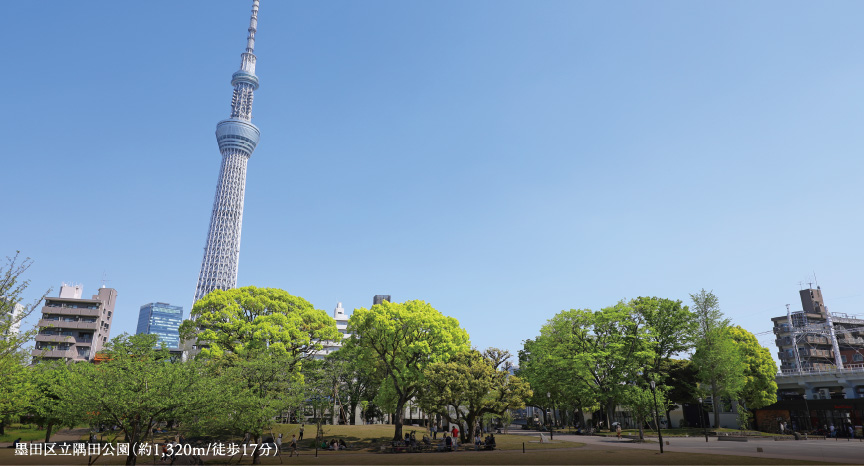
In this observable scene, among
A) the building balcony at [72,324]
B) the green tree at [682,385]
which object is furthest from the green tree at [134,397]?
the building balcony at [72,324]

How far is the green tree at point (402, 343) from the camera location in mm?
42188

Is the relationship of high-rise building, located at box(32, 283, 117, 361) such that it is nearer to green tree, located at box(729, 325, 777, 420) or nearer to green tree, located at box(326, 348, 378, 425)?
green tree, located at box(326, 348, 378, 425)

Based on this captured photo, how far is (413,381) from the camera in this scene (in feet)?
139

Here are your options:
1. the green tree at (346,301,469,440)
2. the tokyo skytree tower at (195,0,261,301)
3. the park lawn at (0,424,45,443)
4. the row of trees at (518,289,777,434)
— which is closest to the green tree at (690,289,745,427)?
the row of trees at (518,289,777,434)

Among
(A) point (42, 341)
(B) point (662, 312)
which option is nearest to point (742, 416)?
(B) point (662, 312)

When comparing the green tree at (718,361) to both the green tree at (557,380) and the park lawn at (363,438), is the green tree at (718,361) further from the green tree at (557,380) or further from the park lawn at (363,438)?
the park lawn at (363,438)

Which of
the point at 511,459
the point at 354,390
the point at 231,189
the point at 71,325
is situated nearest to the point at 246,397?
the point at 511,459

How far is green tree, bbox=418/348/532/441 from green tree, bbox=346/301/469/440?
2.50 m

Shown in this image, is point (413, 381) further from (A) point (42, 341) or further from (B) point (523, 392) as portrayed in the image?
(A) point (42, 341)

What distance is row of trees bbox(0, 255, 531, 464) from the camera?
21.9 meters

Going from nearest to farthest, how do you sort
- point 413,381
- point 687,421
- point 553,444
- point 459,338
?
point 553,444
point 413,381
point 459,338
point 687,421

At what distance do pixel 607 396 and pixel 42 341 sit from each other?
9322cm

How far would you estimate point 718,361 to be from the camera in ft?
171

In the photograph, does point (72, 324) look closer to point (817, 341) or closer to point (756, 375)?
point (756, 375)
